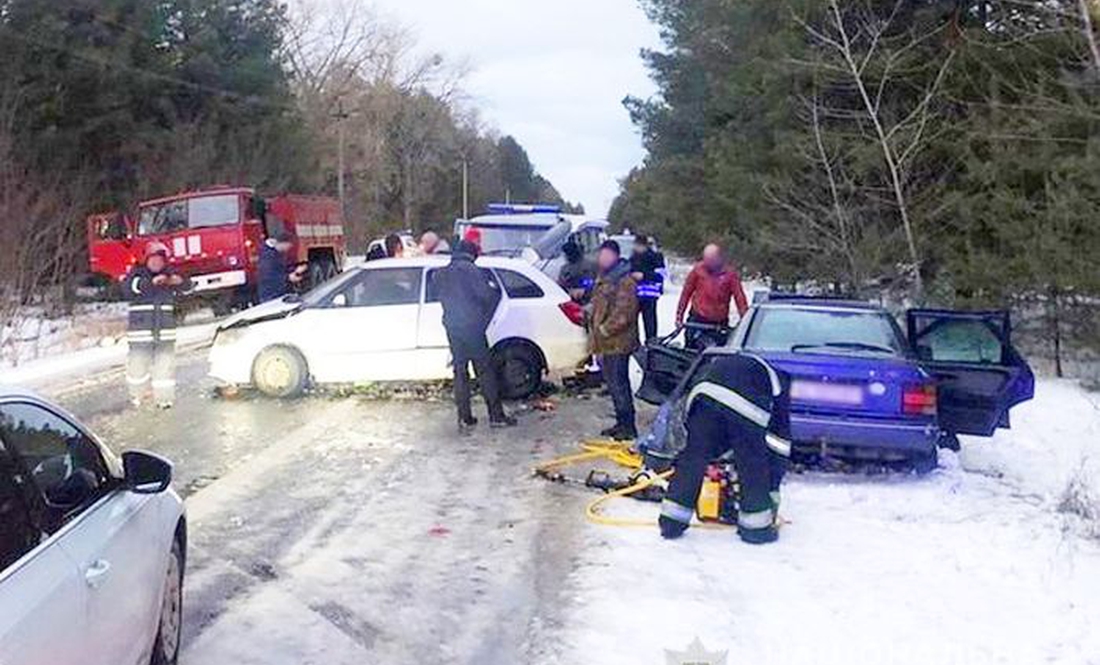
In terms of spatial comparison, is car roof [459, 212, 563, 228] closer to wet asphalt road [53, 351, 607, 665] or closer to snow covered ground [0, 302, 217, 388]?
snow covered ground [0, 302, 217, 388]

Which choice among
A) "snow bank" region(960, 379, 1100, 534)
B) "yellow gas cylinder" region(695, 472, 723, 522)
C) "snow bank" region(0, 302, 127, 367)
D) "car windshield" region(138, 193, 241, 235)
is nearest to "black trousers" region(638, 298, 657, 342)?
"snow bank" region(960, 379, 1100, 534)

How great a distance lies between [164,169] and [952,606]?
99.7 feet

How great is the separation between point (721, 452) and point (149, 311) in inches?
305

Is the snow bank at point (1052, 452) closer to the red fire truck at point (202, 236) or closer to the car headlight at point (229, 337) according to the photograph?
the car headlight at point (229, 337)

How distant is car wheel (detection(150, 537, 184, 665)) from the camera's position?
16.6ft

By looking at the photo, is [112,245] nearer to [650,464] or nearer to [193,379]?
[193,379]

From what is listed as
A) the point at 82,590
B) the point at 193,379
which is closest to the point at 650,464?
the point at 82,590

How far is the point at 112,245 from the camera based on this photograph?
2561 cm

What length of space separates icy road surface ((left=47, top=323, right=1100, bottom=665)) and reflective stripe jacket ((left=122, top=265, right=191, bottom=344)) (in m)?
2.11

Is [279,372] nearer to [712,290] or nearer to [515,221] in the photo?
[712,290]

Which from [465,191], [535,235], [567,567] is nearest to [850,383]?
[567,567]

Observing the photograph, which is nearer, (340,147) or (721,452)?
(721,452)

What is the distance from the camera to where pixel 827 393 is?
969 cm

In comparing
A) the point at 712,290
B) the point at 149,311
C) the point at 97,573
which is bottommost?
the point at 97,573
